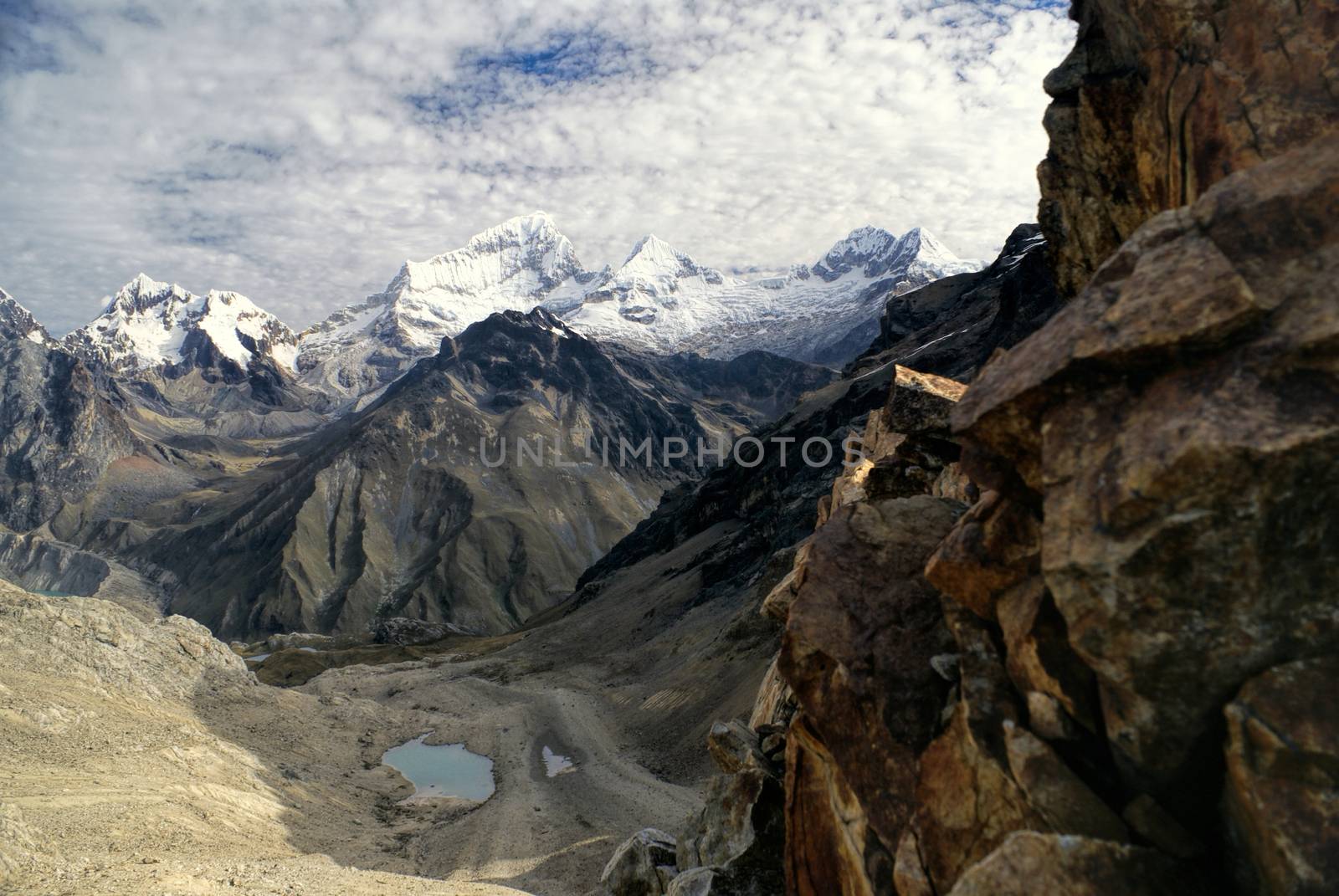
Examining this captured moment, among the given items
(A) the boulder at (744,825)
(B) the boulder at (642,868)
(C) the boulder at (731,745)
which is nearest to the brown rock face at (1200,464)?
(A) the boulder at (744,825)

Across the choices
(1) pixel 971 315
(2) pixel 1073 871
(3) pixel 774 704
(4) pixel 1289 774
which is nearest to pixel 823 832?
(2) pixel 1073 871

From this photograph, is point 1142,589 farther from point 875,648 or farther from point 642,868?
point 642,868

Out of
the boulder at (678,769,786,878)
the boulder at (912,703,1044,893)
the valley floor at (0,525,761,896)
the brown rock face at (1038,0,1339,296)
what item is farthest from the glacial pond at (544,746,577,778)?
the brown rock face at (1038,0,1339,296)

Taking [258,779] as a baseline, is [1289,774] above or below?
below

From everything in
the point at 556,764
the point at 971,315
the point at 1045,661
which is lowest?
the point at 556,764

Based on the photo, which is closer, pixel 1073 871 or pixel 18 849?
pixel 1073 871

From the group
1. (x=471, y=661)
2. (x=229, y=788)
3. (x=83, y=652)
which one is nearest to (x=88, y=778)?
(x=229, y=788)

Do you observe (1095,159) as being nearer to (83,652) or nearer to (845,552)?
(845,552)
